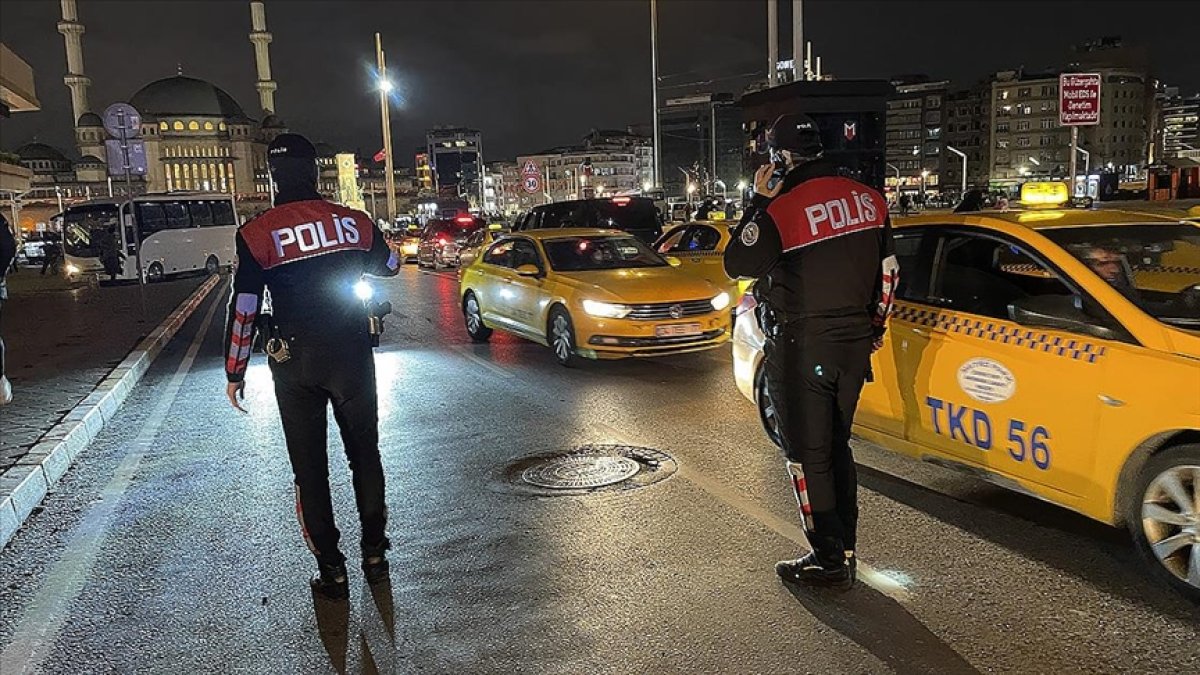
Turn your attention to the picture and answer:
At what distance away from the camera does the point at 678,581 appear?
4277 mm

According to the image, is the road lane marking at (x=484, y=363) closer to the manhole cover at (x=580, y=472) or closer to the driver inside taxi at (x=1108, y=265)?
the manhole cover at (x=580, y=472)

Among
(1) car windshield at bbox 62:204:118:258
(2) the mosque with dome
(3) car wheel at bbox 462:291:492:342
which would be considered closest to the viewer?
(3) car wheel at bbox 462:291:492:342

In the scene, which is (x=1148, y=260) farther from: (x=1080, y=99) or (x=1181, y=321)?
(x=1080, y=99)

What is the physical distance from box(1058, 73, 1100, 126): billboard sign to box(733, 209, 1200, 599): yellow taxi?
12739mm

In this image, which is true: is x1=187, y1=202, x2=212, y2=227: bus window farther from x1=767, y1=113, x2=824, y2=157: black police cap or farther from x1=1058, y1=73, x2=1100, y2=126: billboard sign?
x1=767, y1=113, x2=824, y2=157: black police cap

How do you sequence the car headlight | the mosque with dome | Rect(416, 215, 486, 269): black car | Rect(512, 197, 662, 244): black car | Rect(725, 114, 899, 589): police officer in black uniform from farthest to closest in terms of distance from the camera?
the mosque with dome → Rect(416, 215, 486, 269): black car → Rect(512, 197, 662, 244): black car → the car headlight → Rect(725, 114, 899, 589): police officer in black uniform

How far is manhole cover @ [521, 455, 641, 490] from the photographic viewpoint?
5.86m

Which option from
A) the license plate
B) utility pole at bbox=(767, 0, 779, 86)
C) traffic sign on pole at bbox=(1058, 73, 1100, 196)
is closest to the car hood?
the license plate

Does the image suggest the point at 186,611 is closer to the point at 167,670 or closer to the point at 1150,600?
the point at 167,670

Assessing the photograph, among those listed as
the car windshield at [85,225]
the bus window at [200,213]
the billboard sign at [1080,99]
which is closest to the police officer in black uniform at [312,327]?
the billboard sign at [1080,99]

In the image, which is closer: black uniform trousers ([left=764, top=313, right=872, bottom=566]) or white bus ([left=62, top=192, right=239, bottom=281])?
black uniform trousers ([left=764, top=313, right=872, bottom=566])

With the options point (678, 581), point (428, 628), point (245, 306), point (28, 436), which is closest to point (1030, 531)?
point (678, 581)

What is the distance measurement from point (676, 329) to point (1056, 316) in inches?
215

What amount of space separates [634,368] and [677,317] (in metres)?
0.78
